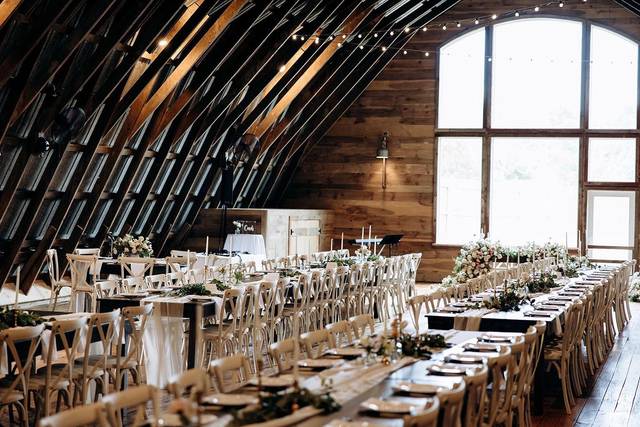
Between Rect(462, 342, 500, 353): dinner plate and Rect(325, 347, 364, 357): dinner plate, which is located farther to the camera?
Rect(462, 342, 500, 353): dinner plate

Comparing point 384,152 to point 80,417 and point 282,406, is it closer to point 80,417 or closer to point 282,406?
point 282,406

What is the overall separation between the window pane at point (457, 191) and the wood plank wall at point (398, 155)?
0.76 feet

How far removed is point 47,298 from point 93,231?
1149mm

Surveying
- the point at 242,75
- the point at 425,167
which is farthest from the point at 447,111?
the point at 242,75

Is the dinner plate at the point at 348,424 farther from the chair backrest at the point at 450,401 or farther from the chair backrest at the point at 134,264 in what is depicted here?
the chair backrest at the point at 134,264

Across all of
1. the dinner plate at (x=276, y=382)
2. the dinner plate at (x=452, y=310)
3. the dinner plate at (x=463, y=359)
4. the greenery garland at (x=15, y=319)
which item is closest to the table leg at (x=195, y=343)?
the greenery garland at (x=15, y=319)

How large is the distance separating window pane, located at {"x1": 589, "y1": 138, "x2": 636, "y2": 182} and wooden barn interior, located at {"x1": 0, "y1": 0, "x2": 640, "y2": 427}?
4cm

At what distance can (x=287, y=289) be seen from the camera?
9.66 meters

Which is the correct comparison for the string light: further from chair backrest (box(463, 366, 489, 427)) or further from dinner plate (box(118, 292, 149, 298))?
chair backrest (box(463, 366, 489, 427))

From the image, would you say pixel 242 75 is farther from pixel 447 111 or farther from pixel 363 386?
pixel 363 386

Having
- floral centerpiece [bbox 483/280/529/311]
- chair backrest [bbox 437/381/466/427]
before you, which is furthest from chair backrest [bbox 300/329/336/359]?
floral centerpiece [bbox 483/280/529/311]

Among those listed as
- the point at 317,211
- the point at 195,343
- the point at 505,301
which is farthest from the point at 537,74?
the point at 195,343

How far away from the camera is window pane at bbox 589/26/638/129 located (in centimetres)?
1752

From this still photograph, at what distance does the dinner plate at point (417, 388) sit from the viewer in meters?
4.46
